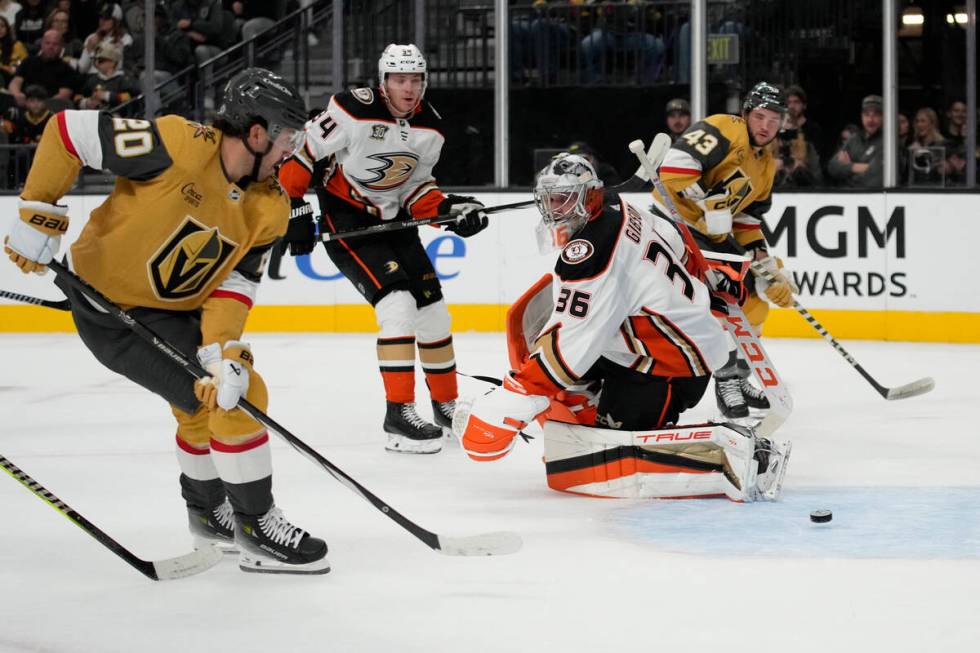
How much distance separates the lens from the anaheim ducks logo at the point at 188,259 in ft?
9.66

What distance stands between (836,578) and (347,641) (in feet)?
3.42

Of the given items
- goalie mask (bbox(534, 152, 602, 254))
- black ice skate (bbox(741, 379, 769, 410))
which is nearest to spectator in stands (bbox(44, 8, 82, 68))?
black ice skate (bbox(741, 379, 769, 410))

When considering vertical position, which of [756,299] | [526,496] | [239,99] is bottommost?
[526,496]

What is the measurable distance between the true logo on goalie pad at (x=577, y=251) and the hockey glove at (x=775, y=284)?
64.4 inches

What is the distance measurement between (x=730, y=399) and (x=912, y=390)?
77 centimetres

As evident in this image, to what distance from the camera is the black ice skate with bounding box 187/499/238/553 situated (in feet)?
10.6

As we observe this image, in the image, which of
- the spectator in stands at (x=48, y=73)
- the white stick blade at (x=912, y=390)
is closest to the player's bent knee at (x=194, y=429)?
the white stick blade at (x=912, y=390)

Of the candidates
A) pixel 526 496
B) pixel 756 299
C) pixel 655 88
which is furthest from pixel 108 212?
pixel 655 88

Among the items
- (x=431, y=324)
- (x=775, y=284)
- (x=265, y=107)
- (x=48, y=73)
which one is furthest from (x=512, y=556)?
(x=48, y=73)

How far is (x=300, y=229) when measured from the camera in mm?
4727

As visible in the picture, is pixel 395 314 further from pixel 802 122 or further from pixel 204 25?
pixel 204 25

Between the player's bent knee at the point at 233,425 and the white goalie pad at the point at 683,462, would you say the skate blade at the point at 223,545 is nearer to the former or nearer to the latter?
the player's bent knee at the point at 233,425

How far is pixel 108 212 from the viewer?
2977 mm

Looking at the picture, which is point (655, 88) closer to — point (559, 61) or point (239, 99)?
point (559, 61)
